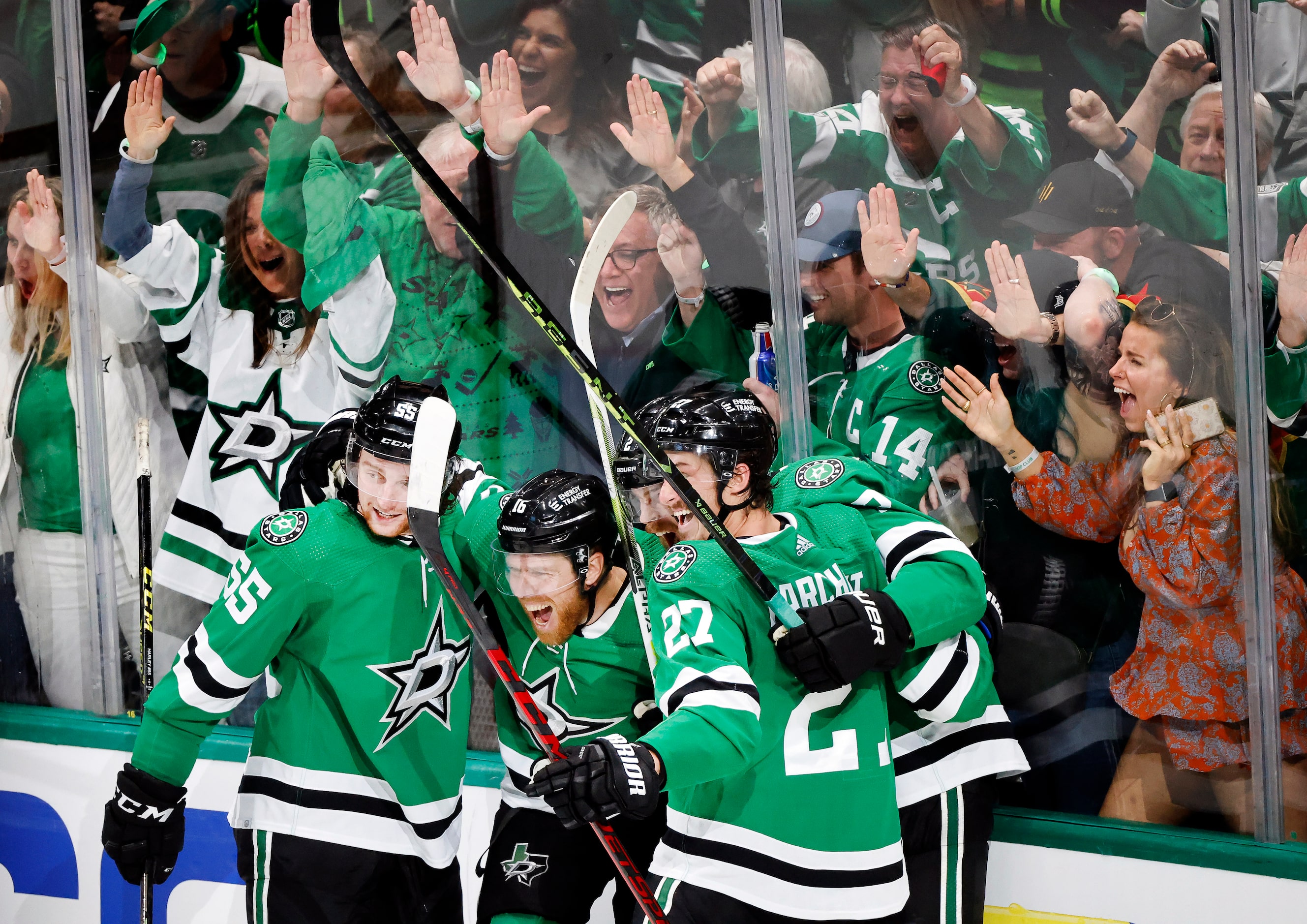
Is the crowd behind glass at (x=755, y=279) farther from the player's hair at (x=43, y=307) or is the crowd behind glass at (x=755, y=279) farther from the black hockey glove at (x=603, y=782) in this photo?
the black hockey glove at (x=603, y=782)

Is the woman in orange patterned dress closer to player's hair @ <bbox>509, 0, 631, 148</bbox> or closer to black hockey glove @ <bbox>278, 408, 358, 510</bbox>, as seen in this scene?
player's hair @ <bbox>509, 0, 631, 148</bbox>

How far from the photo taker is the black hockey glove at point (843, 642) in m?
1.88

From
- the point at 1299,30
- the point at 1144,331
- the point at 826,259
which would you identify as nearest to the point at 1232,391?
the point at 1144,331

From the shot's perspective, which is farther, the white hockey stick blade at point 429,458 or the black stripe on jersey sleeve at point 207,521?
the black stripe on jersey sleeve at point 207,521

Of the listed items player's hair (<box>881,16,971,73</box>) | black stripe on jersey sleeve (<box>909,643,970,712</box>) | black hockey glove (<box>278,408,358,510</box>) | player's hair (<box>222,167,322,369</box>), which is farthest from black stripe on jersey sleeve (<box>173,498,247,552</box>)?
player's hair (<box>881,16,971,73</box>)

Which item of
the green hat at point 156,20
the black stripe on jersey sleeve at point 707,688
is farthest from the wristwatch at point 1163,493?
the green hat at point 156,20

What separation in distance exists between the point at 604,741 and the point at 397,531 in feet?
2.75

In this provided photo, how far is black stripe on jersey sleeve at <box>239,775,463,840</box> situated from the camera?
2309mm

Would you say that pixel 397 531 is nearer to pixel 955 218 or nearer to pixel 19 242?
pixel 955 218

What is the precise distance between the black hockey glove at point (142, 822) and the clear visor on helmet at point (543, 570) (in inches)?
30.5

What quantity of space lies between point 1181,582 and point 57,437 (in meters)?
2.87

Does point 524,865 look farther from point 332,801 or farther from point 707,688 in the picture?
point 707,688

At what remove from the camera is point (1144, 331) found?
7.29ft

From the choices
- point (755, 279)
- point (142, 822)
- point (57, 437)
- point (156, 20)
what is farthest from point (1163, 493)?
point (57, 437)
